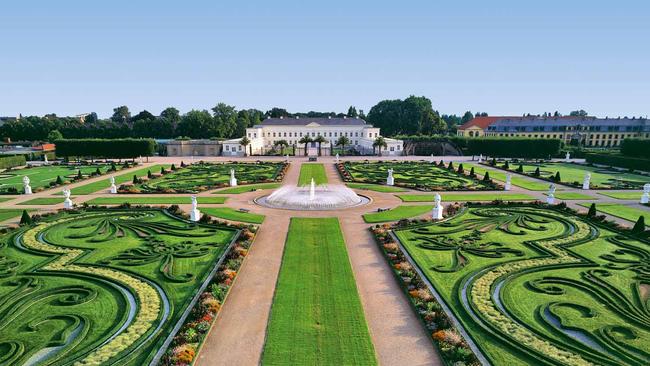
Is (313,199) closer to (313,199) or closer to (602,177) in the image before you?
(313,199)

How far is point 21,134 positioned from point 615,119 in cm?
20171

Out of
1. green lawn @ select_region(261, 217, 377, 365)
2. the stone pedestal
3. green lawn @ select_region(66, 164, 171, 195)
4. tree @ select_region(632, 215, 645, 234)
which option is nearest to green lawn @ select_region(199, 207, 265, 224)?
the stone pedestal

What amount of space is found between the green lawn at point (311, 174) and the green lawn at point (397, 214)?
59.2 feet

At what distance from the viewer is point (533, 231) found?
2827 cm

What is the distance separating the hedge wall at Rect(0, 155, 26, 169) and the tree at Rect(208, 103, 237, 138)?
203 ft

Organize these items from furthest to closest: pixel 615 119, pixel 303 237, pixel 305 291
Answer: pixel 615 119 → pixel 303 237 → pixel 305 291

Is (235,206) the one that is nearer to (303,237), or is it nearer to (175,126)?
(303,237)

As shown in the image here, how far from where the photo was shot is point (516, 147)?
9175cm

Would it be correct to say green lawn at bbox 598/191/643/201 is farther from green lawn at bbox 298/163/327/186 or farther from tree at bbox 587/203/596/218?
green lawn at bbox 298/163/327/186

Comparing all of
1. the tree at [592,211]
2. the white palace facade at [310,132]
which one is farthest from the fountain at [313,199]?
the white palace facade at [310,132]

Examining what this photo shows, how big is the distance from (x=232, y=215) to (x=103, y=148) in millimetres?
64904

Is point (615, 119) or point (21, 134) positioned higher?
point (615, 119)

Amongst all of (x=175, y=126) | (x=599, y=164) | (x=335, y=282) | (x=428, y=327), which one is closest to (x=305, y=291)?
(x=335, y=282)

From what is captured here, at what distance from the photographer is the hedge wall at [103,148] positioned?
8206 cm
